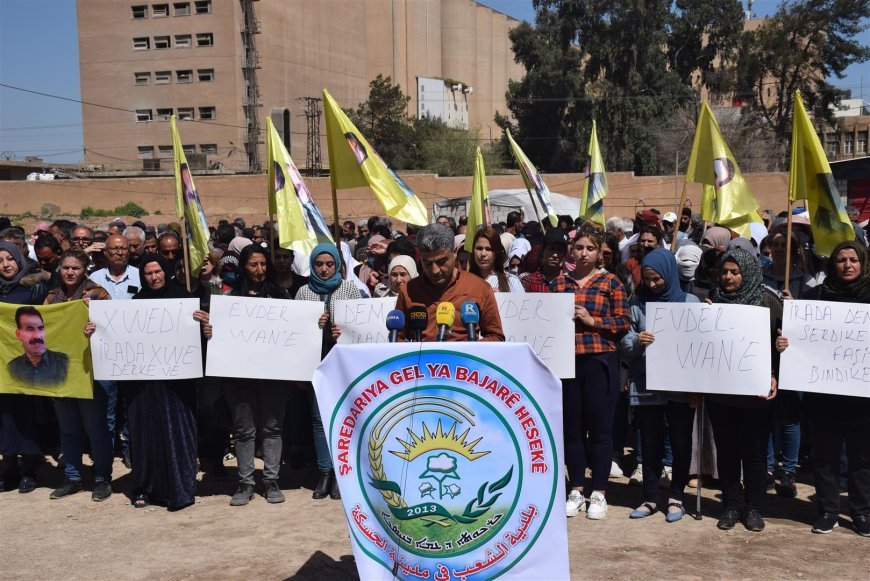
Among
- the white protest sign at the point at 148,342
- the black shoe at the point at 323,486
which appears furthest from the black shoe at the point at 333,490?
the white protest sign at the point at 148,342

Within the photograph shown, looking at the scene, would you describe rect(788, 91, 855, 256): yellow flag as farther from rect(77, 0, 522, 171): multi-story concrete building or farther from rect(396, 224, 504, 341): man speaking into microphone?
rect(77, 0, 522, 171): multi-story concrete building

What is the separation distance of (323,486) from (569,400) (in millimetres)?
1968

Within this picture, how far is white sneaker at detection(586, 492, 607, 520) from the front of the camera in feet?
20.2

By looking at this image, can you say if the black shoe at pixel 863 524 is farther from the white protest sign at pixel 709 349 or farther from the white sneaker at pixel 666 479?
the white sneaker at pixel 666 479

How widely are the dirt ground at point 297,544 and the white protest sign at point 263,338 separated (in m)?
1.02

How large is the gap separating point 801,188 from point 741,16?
5173cm

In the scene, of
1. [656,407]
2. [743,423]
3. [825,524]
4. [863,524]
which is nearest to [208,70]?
[656,407]

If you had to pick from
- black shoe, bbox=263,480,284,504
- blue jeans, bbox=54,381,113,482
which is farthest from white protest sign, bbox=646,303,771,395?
blue jeans, bbox=54,381,113,482

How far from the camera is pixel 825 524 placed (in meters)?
5.84

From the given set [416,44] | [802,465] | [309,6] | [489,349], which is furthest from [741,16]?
[489,349]

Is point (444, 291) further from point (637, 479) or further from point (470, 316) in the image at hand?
point (637, 479)

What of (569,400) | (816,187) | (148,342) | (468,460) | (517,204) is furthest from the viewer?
(517,204)

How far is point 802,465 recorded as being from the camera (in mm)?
7383

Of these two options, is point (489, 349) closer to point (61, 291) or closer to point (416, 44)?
point (61, 291)
